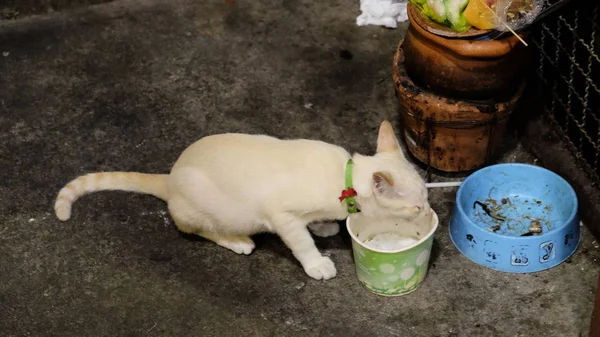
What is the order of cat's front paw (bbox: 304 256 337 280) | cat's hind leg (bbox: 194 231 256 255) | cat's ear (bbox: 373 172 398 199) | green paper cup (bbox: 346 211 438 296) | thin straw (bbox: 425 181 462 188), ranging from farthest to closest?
thin straw (bbox: 425 181 462 188) < cat's hind leg (bbox: 194 231 256 255) < cat's front paw (bbox: 304 256 337 280) < green paper cup (bbox: 346 211 438 296) < cat's ear (bbox: 373 172 398 199)

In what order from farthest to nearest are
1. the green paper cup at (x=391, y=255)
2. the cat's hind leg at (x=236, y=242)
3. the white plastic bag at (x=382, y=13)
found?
the white plastic bag at (x=382, y=13), the cat's hind leg at (x=236, y=242), the green paper cup at (x=391, y=255)

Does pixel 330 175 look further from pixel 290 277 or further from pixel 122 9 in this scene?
pixel 122 9

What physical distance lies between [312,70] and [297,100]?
0.94 feet

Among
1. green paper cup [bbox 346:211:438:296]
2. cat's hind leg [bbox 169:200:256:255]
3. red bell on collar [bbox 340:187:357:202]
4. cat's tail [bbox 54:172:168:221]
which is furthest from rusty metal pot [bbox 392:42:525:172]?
cat's tail [bbox 54:172:168:221]

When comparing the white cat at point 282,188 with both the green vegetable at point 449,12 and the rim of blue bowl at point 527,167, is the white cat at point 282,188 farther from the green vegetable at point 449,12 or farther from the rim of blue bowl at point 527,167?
the green vegetable at point 449,12

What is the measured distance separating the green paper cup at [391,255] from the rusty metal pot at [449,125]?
56 cm

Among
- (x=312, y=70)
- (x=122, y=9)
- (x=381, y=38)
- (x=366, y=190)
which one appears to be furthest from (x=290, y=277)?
(x=122, y=9)

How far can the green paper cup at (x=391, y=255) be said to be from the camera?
9.75ft

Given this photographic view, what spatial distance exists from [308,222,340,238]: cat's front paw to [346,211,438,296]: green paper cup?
0.25m

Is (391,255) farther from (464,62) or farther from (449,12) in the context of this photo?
(449,12)

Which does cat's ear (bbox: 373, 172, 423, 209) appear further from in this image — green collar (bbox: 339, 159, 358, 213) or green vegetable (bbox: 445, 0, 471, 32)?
green vegetable (bbox: 445, 0, 471, 32)

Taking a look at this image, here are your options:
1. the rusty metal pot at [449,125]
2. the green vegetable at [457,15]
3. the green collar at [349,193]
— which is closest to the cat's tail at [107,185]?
the green collar at [349,193]

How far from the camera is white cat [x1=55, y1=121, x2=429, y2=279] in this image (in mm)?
2973

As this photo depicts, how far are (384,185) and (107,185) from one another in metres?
1.31
